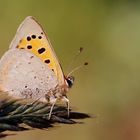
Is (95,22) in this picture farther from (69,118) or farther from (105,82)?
(69,118)

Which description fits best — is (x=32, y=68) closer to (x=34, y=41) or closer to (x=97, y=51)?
(x=34, y=41)

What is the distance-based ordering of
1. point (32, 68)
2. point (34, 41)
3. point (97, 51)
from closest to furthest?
1. point (34, 41)
2. point (32, 68)
3. point (97, 51)

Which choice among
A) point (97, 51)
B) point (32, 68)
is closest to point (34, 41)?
point (32, 68)

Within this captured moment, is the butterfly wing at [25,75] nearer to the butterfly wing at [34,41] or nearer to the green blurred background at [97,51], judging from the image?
the butterfly wing at [34,41]

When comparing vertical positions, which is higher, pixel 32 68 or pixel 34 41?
pixel 34 41

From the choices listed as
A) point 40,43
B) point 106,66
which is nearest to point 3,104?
point 40,43

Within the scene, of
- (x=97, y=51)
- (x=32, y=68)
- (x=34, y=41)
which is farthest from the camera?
(x=97, y=51)

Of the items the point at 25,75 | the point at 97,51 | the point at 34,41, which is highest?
the point at 97,51

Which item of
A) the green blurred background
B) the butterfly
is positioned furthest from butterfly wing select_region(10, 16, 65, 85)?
the green blurred background
